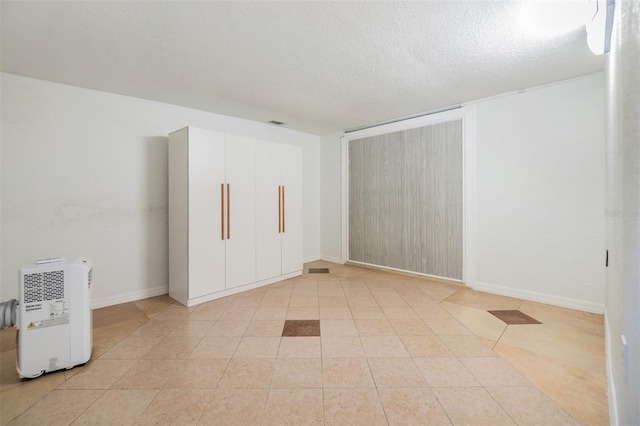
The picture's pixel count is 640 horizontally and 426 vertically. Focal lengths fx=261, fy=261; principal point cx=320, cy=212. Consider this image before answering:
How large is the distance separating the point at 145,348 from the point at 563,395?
3155 mm

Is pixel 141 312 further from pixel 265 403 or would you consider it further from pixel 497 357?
pixel 497 357

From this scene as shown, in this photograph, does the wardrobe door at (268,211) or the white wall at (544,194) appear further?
the wardrobe door at (268,211)

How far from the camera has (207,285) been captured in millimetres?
3332

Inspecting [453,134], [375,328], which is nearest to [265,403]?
[375,328]

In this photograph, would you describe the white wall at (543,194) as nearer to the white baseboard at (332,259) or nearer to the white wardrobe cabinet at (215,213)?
the white baseboard at (332,259)

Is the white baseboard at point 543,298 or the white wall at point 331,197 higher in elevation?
the white wall at point 331,197

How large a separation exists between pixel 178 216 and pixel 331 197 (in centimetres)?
312

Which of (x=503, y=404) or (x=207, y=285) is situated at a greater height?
(x=207, y=285)

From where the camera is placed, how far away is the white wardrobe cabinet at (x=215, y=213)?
10.6 ft

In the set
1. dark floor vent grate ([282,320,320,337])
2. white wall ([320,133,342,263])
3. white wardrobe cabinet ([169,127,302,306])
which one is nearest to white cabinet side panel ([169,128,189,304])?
white wardrobe cabinet ([169,127,302,306])

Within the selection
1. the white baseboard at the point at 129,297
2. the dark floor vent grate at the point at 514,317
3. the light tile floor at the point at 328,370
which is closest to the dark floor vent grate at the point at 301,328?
the light tile floor at the point at 328,370

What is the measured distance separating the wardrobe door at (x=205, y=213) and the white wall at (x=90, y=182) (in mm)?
846

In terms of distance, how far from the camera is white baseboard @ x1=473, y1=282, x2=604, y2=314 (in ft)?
9.54

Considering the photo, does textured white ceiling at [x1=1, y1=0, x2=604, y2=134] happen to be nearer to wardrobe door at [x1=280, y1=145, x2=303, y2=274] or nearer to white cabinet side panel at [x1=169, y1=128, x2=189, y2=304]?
white cabinet side panel at [x1=169, y1=128, x2=189, y2=304]
